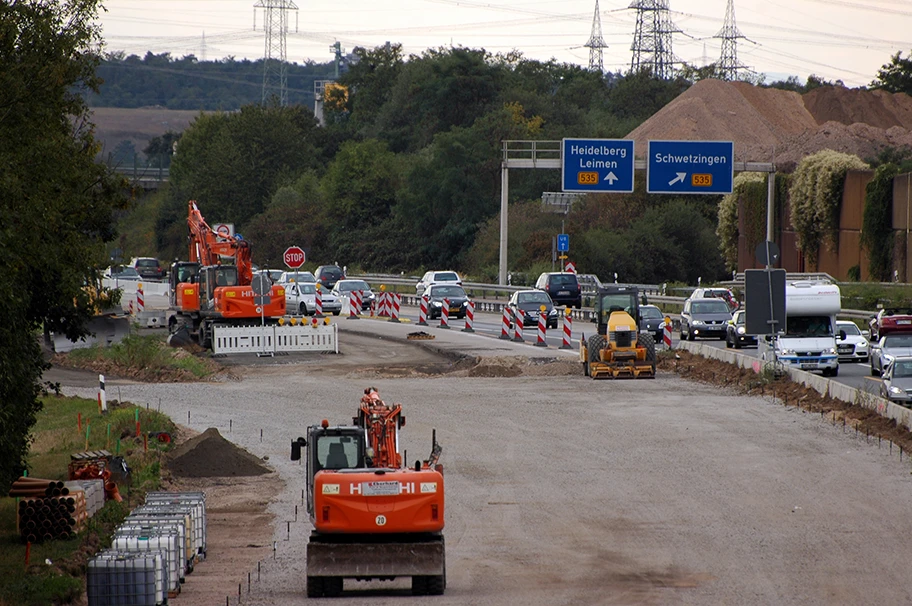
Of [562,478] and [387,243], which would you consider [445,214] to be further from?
[562,478]

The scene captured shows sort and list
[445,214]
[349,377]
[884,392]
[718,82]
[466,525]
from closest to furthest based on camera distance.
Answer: [466,525] → [884,392] → [349,377] → [445,214] → [718,82]

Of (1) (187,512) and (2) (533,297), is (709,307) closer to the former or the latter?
(2) (533,297)

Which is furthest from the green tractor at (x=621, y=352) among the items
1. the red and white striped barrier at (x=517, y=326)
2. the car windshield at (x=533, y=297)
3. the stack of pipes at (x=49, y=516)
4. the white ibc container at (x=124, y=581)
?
the white ibc container at (x=124, y=581)

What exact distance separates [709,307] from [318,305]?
57.6ft

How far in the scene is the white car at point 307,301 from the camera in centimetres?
5606

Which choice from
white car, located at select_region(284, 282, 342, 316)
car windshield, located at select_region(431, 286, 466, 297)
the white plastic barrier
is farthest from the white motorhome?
white car, located at select_region(284, 282, 342, 316)

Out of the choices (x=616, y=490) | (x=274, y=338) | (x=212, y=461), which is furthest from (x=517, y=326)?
(x=616, y=490)

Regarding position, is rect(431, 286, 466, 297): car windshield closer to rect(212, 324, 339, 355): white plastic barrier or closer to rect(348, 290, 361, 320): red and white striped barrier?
rect(348, 290, 361, 320): red and white striped barrier

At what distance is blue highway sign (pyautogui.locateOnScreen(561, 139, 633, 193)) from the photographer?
54.9m

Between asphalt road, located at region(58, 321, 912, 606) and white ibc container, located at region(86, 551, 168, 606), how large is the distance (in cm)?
113

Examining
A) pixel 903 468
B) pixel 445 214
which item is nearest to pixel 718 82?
pixel 445 214

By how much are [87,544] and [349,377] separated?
18885 millimetres

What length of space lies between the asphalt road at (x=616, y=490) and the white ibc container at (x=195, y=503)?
0.96 m

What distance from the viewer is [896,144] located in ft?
300
